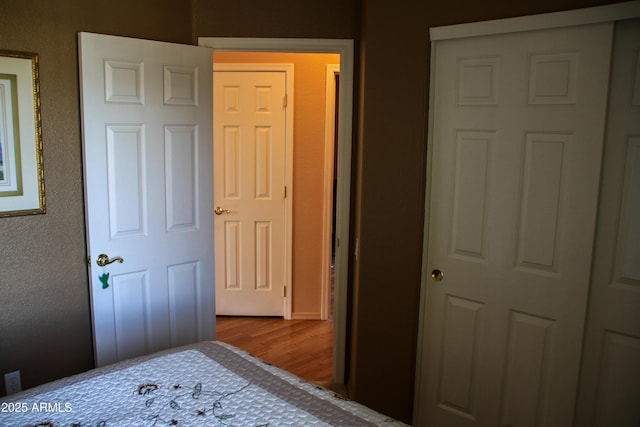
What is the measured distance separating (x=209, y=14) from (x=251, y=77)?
108cm

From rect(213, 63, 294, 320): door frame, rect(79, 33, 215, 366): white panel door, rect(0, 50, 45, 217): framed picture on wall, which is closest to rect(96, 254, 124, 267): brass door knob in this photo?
rect(79, 33, 215, 366): white panel door

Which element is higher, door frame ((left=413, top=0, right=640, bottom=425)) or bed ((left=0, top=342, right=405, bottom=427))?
door frame ((left=413, top=0, right=640, bottom=425))

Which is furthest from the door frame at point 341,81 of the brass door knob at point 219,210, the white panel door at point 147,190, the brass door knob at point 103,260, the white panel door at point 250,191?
the brass door knob at point 219,210

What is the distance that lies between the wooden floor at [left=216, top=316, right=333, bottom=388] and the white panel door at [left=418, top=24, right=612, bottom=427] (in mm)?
998

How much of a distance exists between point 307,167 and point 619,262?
254cm

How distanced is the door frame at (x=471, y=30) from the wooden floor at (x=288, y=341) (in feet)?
2.73

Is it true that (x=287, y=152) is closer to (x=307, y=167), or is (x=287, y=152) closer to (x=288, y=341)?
(x=307, y=167)

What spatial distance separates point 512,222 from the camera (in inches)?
86.4

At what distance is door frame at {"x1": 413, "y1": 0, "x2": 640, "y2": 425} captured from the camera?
6.01 ft

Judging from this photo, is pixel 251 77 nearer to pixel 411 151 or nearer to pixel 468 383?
pixel 411 151

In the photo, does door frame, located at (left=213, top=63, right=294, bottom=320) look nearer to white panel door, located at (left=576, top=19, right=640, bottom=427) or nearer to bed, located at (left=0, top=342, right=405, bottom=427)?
bed, located at (left=0, top=342, right=405, bottom=427)

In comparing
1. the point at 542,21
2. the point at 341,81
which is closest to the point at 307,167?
the point at 341,81

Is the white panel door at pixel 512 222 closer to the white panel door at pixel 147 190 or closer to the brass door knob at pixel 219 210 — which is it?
the white panel door at pixel 147 190

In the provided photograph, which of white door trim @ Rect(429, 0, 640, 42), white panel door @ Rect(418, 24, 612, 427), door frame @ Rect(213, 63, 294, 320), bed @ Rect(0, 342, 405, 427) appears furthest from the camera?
door frame @ Rect(213, 63, 294, 320)
